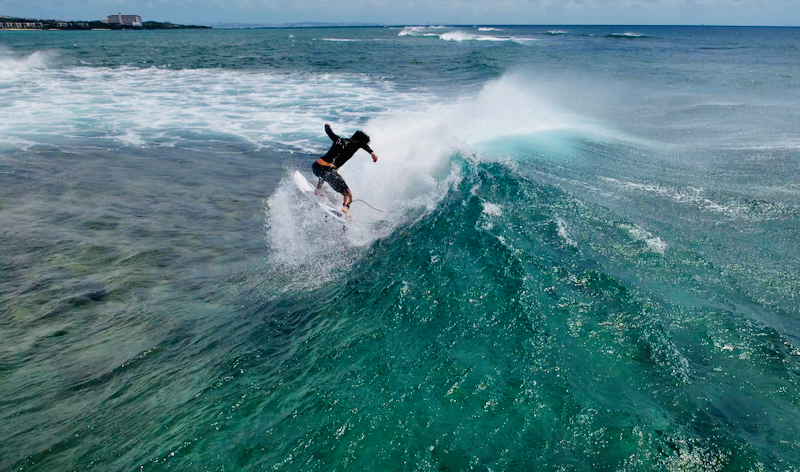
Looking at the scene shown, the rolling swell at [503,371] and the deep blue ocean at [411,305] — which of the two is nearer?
the rolling swell at [503,371]

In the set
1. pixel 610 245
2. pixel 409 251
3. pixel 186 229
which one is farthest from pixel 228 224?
pixel 610 245

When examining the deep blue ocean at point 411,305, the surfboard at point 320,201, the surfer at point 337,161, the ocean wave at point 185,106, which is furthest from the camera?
the ocean wave at point 185,106

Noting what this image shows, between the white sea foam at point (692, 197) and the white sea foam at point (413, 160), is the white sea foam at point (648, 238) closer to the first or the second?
the white sea foam at point (692, 197)

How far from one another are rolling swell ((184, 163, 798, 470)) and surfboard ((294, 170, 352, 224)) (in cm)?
203

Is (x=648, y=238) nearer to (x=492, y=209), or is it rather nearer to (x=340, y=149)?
(x=492, y=209)

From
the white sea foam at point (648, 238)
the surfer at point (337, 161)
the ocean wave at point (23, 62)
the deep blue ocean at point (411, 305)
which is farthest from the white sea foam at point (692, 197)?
the ocean wave at point (23, 62)

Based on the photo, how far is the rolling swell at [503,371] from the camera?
16.3ft

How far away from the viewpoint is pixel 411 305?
24.3ft

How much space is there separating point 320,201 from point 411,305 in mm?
4801

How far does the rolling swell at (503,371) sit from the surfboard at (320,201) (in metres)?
2.03

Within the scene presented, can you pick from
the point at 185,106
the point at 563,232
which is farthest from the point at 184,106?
the point at 563,232

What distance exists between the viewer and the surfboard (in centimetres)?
1068

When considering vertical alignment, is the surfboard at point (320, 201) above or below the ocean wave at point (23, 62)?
below

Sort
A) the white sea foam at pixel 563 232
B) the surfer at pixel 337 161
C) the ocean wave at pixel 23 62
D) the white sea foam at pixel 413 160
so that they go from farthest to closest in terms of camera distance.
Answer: the ocean wave at pixel 23 62
the surfer at pixel 337 161
the white sea foam at pixel 413 160
the white sea foam at pixel 563 232
